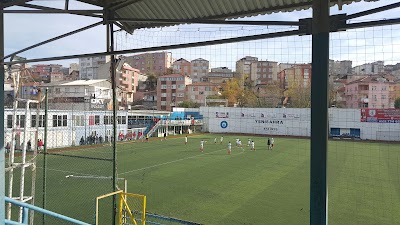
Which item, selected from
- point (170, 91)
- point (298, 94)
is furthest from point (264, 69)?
point (170, 91)

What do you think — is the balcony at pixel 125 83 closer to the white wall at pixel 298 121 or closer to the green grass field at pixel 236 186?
the white wall at pixel 298 121

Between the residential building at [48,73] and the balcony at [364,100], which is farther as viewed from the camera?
the residential building at [48,73]

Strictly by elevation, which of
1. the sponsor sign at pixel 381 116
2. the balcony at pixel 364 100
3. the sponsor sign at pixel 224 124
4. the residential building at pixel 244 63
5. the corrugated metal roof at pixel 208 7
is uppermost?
the corrugated metal roof at pixel 208 7

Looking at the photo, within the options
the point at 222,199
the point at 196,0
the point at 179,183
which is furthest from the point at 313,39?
the point at 179,183

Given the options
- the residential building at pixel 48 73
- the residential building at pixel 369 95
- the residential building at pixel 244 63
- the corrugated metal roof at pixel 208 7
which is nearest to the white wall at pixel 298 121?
the residential building at pixel 369 95

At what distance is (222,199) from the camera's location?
40.5ft

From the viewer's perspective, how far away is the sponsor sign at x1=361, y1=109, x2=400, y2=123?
936 inches

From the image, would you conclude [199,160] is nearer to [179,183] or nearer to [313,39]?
[179,183]

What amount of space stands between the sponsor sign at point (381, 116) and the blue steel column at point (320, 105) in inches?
934

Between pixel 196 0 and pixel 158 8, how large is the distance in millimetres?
707

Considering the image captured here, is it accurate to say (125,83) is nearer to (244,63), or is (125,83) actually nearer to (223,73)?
(223,73)

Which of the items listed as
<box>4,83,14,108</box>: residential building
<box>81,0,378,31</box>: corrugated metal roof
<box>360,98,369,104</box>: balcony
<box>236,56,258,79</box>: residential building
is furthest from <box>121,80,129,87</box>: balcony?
<box>81,0,378,31</box>: corrugated metal roof

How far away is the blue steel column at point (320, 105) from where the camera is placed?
10.1 ft

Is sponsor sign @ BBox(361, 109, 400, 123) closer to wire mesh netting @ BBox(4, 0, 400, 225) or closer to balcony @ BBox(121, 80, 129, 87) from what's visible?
wire mesh netting @ BBox(4, 0, 400, 225)
